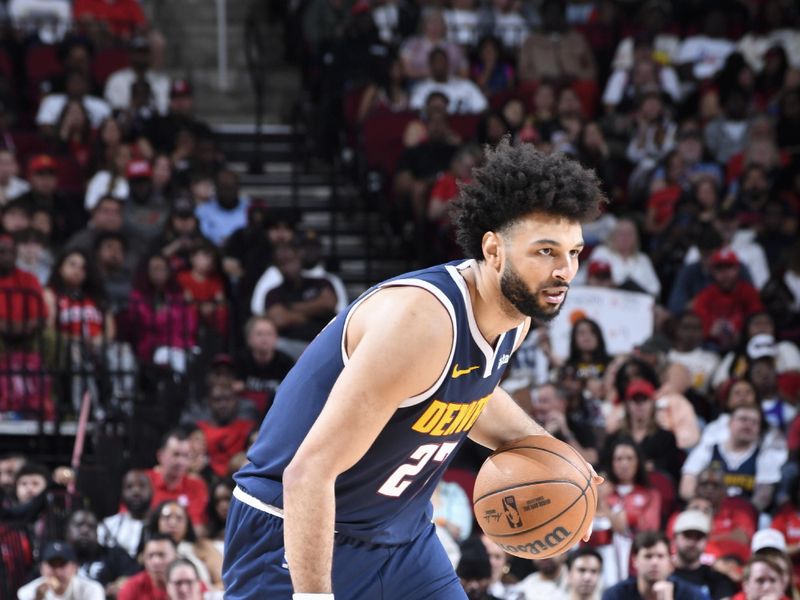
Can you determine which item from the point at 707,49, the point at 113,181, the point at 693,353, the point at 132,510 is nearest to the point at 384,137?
the point at 113,181

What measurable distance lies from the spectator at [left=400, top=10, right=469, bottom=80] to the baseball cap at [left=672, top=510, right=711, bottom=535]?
6724 millimetres

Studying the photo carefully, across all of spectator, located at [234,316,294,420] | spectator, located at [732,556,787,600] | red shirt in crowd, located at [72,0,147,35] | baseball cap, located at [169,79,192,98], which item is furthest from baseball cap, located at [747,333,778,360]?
red shirt in crowd, located at [72,0,147,35]

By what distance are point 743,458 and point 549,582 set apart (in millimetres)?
1932

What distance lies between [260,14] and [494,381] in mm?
12819

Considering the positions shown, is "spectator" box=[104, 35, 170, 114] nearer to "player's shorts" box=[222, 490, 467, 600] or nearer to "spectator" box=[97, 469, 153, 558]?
"spectator" box=[97, 469, 153, 558]

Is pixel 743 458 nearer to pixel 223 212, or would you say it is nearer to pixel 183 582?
pixel 183 582

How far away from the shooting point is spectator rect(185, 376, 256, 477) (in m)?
9.72

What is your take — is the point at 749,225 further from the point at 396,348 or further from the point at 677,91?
the point at 396,348

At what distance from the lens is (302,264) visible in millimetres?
11398

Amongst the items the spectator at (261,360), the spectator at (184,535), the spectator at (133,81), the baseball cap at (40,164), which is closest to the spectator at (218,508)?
the spectator at (184,535)

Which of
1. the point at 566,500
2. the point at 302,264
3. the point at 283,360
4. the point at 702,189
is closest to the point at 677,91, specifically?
the point at 702,189

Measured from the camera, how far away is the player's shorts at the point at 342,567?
3.96 metres

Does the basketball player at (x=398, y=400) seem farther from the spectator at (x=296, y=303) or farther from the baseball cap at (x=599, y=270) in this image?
the baseball cap at (x=599, y=270)

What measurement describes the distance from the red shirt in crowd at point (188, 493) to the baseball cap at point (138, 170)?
11.6ft
